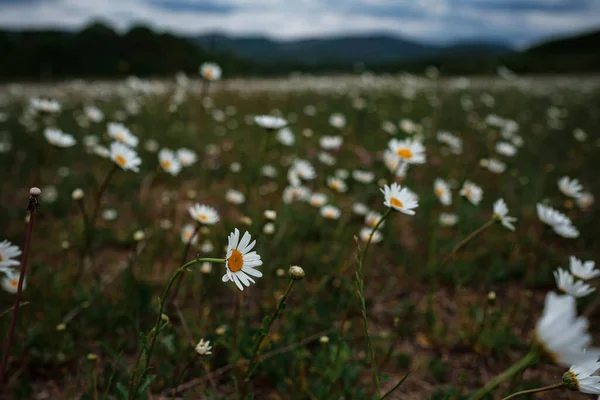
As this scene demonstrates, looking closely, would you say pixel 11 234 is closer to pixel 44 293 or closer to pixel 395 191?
pixel 44 293

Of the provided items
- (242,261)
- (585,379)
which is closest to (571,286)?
(585,379)

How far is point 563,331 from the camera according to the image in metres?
0.67

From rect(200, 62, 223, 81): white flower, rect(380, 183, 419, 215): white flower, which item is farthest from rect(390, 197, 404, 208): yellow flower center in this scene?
rect(200, 62, 223, 81): white flower

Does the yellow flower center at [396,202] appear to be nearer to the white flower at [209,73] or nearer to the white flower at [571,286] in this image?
the white flower at [571,286]

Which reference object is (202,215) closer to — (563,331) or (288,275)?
(288,275)

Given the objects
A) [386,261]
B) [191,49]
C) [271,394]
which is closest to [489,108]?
[386,261]

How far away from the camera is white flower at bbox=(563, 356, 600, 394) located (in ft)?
3.01

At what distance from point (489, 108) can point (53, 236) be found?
25.2 feet

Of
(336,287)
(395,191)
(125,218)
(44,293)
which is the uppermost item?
(395,191)

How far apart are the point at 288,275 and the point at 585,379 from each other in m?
1.00

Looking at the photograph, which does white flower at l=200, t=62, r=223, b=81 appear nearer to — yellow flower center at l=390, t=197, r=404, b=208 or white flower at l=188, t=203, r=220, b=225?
white flower at l=188, t=203, r=220, b=225

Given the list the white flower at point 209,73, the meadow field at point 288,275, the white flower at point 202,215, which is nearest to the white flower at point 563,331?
the meadow field at point 288,275

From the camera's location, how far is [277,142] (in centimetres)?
468

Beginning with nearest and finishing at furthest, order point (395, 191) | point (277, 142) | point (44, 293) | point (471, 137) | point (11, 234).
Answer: point (395, 191)
point (44, 293)
point (11, 234)
point (277, 142)
point (471, 137)
